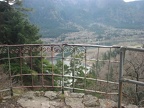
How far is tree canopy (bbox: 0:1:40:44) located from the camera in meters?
16.3

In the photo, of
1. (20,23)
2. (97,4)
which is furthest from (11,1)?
(97,4)

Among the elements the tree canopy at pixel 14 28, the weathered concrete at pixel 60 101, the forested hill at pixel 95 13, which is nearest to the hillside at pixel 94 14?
the forested hill at pixel 95 13

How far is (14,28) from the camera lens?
54.5 feet

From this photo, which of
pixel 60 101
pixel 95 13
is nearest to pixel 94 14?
pixel 95 13

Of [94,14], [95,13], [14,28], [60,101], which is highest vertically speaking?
[95,13]

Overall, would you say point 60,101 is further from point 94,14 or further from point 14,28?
point 94,14

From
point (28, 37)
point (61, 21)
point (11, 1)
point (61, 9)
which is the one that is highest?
point (61, 9)

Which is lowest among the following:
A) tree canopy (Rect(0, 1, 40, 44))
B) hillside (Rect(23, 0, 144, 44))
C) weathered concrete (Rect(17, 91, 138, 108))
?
weathered concrete (Rect(17, 91, 138, 108))

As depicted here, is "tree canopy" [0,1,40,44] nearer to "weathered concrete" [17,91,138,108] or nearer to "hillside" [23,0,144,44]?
"weathered concrete" [17,91,138,108]

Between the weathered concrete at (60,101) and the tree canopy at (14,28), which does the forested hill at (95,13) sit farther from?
the weathered concrete at (60,101)

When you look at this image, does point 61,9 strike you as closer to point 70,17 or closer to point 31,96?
point 70,17

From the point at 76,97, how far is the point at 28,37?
1361cm

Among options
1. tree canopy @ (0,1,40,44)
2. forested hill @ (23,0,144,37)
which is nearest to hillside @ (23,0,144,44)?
forested hill @ (23,0,144,37)

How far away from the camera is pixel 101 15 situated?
188125mm
